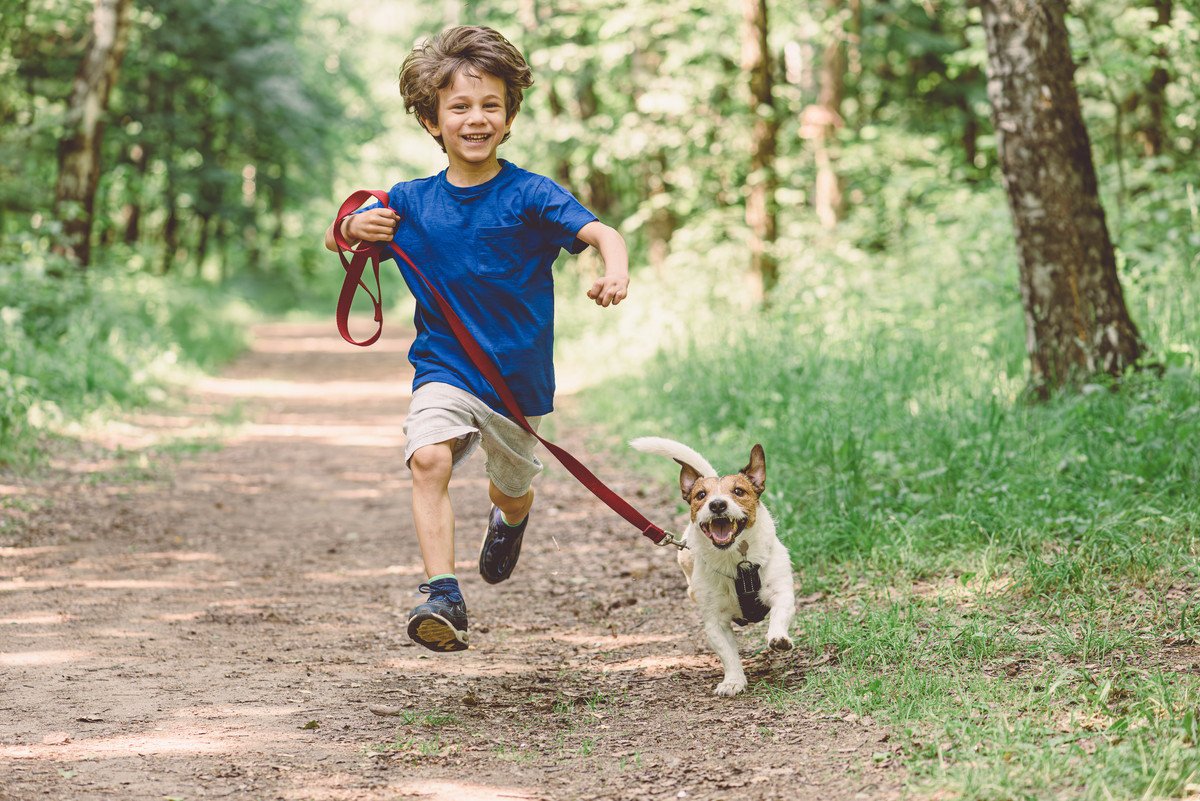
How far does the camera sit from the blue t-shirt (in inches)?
163

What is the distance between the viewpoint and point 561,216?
4.11 meters

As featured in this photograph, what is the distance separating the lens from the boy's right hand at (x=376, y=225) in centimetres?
411

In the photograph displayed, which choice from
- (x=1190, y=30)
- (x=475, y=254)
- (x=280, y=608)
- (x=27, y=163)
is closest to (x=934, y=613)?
(x=475, y=254)

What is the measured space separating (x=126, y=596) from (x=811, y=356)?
524 centimetres

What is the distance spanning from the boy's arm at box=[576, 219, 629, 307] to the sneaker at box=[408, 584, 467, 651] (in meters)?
1.18

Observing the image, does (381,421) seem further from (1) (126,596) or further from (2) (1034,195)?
(2) (1034,195)

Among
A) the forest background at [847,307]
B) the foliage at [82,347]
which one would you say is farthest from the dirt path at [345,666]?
the foliage at [82,347]

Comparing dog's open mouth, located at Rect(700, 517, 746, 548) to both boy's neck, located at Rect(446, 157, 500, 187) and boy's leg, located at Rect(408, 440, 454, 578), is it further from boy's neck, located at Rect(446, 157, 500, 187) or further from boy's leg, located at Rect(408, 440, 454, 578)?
boy's neck, located at Rect(446, 157, 500, 187)

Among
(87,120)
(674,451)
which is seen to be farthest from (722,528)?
(87,120)

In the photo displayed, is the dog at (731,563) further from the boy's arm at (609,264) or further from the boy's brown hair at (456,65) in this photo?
the boy's brown hair at (456,65)

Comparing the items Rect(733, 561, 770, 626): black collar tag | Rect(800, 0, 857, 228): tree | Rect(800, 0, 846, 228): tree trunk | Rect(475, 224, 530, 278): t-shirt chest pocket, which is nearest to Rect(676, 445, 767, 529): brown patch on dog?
Rect(733, 561, 770, 626): black collar tag

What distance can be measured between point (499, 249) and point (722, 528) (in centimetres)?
135

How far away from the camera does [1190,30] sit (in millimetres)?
9992

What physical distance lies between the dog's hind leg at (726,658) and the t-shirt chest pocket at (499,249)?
155cm
